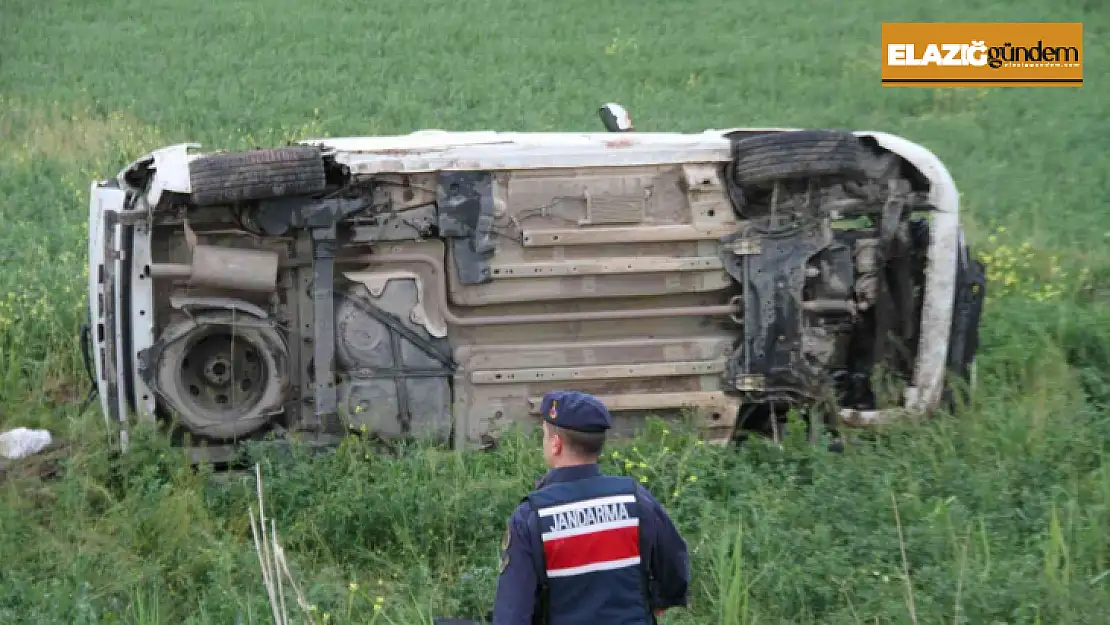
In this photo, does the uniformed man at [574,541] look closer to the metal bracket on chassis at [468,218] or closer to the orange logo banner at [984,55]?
the metal bracket on chassis at [468,218]

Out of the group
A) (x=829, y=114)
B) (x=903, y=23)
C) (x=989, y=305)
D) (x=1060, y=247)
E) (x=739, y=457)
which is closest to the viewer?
(x=739, y=457)

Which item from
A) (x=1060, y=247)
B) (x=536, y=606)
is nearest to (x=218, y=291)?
(x=536, y=606)

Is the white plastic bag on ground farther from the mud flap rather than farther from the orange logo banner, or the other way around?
the orange logo banner

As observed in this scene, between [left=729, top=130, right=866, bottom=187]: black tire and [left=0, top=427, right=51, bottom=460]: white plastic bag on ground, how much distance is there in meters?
4.05

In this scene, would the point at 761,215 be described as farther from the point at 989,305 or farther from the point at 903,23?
the point at 903,23

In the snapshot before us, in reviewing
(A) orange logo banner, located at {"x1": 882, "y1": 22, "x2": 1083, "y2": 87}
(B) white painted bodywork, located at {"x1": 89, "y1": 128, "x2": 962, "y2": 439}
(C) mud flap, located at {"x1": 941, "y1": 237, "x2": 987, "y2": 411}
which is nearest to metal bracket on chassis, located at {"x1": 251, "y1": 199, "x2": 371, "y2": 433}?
(B) white painted bodywork, located at {"x1": 89, "y1": 128, "x2": 962, "y2": 439}

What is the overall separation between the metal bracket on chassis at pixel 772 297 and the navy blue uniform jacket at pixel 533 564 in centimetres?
335

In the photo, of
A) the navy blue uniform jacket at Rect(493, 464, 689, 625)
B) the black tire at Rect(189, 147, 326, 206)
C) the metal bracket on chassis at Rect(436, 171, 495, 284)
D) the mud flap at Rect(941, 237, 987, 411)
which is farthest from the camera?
the mud flap at Rect(941, 237, 987, 411)

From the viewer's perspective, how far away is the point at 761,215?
6953 mm

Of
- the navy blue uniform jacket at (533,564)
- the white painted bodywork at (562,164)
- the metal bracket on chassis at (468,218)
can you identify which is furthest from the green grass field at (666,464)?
the navy blue uniform jacket at (533,564)

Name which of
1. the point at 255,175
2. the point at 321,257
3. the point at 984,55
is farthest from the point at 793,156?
the point at 984,55

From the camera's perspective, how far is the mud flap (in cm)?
685

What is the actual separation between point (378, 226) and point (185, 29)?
15330mm

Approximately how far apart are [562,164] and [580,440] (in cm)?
347
